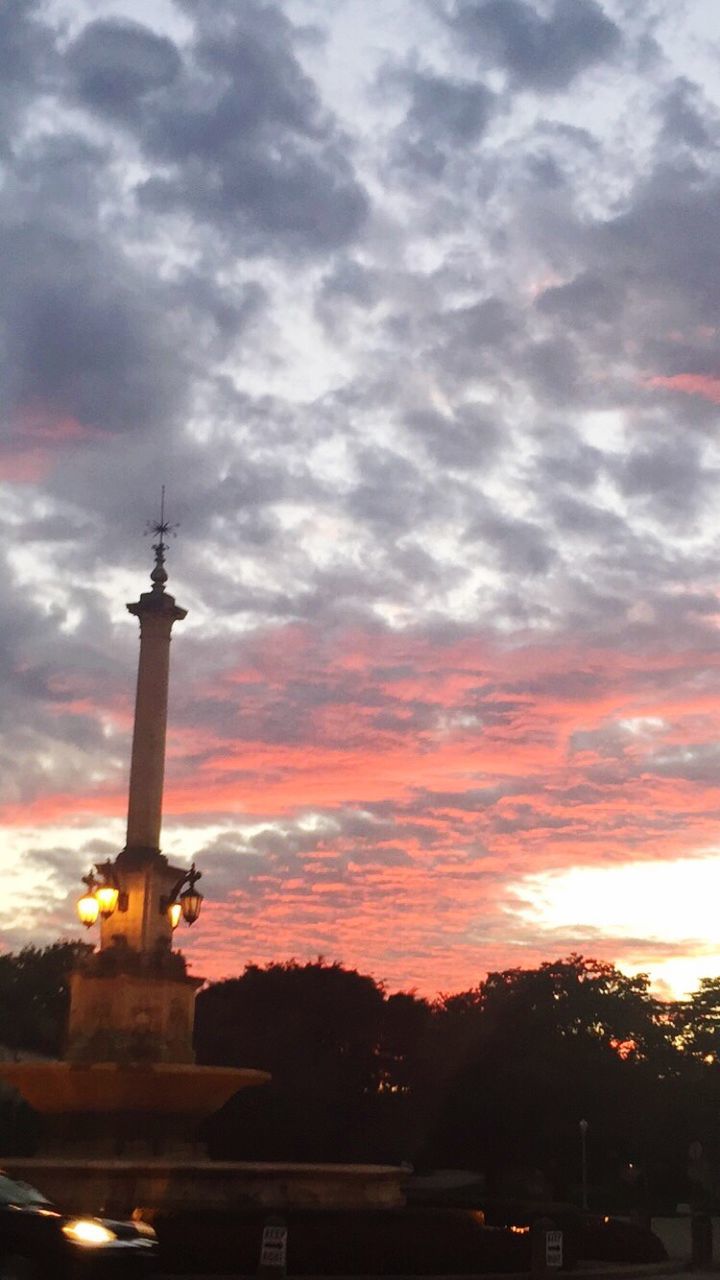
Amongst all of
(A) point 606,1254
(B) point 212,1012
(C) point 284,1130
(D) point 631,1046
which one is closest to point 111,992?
(A) point 606,1254

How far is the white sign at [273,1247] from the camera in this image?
22.8 meters

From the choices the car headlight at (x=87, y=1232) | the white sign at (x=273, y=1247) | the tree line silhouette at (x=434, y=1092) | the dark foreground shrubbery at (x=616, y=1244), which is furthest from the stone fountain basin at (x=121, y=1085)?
the tree line silhouette at (x=434, y=1092)

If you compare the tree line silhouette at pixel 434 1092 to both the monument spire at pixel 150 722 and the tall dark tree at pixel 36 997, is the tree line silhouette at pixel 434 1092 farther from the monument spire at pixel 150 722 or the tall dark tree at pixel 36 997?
the monument spire at pixel 150 722

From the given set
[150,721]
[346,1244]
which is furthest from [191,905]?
[346,1244]

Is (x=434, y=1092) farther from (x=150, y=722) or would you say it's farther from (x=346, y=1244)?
(x=346, y=1244)

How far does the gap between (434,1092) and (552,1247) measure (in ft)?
137

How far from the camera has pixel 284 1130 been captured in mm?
61156

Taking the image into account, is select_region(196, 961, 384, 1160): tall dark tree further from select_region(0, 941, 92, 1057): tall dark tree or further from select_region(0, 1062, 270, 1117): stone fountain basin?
select_region(0, 1062, 270, 1117): stone fountain basin

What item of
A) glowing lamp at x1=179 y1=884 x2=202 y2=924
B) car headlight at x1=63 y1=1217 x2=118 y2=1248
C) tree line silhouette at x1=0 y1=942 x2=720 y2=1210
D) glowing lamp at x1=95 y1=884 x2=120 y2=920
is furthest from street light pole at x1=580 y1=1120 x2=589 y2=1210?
car headlight at x1=63 y1=1217 x2=118 y2=1248

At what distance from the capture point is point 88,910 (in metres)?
35.4

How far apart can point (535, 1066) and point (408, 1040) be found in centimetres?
731

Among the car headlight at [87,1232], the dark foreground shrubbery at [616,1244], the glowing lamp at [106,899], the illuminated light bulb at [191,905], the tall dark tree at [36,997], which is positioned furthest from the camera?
the tall dark tree at [36,997]

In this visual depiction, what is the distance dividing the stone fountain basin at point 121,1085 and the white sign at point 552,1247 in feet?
27.7

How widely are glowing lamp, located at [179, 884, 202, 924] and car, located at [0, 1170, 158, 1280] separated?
19.7m
